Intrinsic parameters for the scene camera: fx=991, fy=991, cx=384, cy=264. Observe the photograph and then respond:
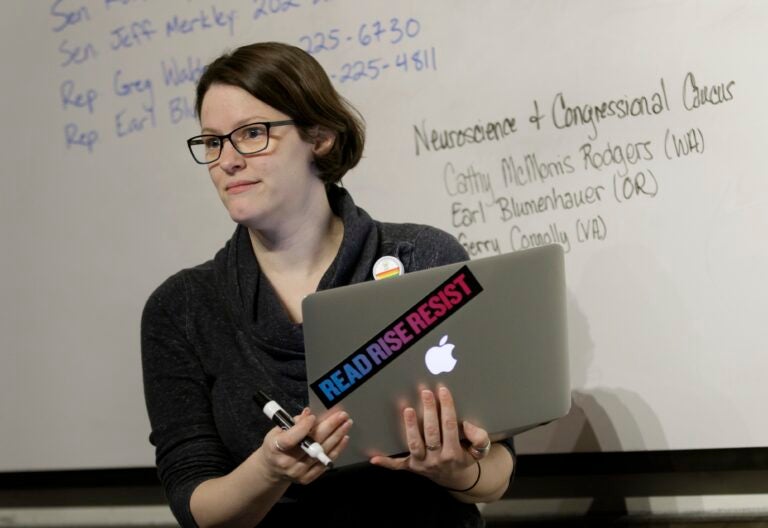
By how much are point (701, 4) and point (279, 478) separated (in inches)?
39.7

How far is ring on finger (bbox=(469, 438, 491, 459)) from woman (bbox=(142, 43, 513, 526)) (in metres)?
0.05

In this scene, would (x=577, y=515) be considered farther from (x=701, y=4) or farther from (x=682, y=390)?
(x=701, y=4)

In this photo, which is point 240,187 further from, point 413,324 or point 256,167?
point 413,324

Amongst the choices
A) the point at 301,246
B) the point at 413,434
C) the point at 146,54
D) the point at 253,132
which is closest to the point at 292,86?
the point at 253,132

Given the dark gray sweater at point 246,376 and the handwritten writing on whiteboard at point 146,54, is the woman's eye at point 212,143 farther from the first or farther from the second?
the handwritten writing on whiteboard at point 146,54

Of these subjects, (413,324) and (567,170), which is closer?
(413,324)

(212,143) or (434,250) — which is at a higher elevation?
(212,143)

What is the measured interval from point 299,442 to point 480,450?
200 mm

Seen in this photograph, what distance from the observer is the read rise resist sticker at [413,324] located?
3.40ft

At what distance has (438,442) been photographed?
108 centimetres

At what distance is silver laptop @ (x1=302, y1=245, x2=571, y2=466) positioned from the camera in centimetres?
104

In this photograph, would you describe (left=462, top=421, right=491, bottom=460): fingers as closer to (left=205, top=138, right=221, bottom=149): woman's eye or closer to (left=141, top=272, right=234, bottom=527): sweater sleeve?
(left=141, top=272, right=234, bottom=527): sweater sleeve

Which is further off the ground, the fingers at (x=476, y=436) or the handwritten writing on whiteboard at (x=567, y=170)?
the handwritten writing on whiteboard at (x=567, y=170)

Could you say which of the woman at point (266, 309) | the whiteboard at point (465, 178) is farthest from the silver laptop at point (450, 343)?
the whiteboard at point (465, 178)
